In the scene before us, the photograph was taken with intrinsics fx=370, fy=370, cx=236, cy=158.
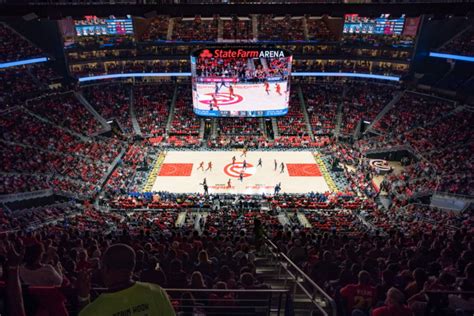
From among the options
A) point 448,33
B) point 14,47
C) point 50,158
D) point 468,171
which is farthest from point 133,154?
point 448,33

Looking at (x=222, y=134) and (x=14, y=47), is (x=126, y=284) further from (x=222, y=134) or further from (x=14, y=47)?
(x=14, y=47)

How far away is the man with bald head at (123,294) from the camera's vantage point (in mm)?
3087

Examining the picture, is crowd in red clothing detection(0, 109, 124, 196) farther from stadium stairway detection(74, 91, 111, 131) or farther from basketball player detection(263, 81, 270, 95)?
basketball player detection(263, 81, 270, 95)

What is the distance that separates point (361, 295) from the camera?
6.78 m

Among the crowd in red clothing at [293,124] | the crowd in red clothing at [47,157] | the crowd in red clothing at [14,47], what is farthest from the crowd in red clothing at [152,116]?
the crowd in red clothing at [293,124]

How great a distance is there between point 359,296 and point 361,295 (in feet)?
0.22

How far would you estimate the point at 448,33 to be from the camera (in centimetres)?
4853

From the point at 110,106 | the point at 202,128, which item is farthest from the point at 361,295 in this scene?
the point at 110,106

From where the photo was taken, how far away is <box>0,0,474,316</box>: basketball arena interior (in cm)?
1020

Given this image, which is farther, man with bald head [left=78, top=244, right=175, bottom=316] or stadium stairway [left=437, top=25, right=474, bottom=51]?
stadium stairway [left=437, top=25, right=474, bottom=51]

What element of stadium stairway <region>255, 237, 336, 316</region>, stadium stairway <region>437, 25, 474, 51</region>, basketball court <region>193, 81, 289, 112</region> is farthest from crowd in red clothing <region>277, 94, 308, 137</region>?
stadium stairway <region>255, 237, 336, 316</region>

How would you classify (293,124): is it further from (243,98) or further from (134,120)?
(134,120)

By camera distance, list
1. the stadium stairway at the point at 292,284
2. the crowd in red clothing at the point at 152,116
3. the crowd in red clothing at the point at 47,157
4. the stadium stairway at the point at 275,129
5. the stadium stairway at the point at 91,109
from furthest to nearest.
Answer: the crowd in red clothing at the point at 152,116, the stadium stairway at the point at 275,129, the stadium stairway at the point at 91,109, the crowd in red clothing at the point at 47,157, the stadium stairway at the point at 292,284

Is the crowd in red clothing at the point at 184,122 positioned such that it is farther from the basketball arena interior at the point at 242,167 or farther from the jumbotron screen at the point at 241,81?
the jumbotron screen at the point at 241,81
